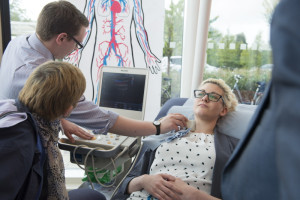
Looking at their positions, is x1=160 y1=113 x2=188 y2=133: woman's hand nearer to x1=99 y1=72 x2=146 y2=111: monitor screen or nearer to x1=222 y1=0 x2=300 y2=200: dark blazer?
x1=99 y1=72 x2=146 y2=111: monitor screen

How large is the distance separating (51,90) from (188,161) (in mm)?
886

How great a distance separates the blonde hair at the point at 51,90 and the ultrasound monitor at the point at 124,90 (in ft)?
3.06

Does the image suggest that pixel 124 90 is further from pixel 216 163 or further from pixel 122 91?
pixel 216 163

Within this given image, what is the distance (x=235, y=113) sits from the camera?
71.1 inches

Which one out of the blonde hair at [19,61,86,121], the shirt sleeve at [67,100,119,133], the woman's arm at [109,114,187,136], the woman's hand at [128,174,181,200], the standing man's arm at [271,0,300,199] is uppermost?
the standing man's arm at [271,0,300,199]

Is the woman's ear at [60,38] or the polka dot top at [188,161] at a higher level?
the woman's ear at [60,38]

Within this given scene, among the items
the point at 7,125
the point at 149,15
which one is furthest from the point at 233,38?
the point at 7,125

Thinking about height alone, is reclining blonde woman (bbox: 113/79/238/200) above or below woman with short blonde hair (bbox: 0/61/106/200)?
below

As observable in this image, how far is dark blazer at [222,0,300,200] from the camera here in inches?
14.6

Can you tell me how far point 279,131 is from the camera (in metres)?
0.40

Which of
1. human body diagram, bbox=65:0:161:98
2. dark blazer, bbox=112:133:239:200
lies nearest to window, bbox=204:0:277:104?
human body diagram, bbox=65:0:161:98

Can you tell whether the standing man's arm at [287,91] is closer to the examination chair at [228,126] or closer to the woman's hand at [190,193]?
the woman's hand at [190,193]

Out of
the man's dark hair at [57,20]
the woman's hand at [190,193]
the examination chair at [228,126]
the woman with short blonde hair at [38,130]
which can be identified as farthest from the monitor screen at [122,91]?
the woman with short blonde hair at [38,130]

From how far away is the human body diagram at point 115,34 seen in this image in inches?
95.1
